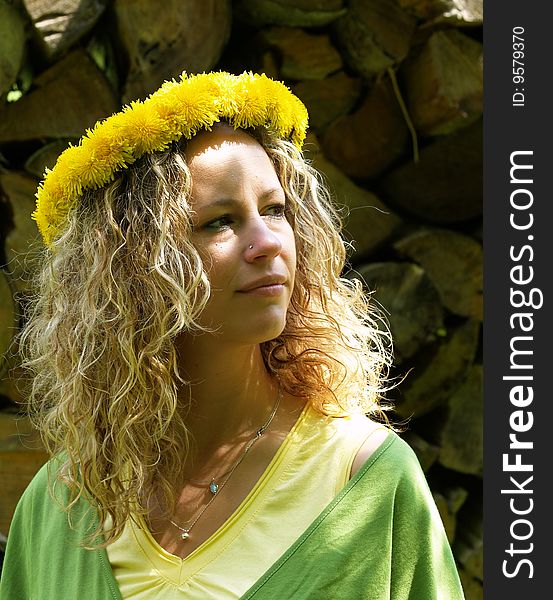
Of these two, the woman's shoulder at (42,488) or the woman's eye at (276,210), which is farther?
the woman's shoulder at (42,488)

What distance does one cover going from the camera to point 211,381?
4.95 ft

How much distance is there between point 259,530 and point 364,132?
1.39 m

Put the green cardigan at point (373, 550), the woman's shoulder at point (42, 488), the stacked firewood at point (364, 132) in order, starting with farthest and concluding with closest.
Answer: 1. the stacked firewood at point (364, 132)
2. the woman's shoulder at point (42, 488)
3. the green cardigan at point (373, 550)

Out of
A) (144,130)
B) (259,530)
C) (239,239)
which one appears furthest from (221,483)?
(144,130)

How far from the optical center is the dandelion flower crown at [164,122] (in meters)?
1.46

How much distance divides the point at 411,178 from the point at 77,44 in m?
0.96

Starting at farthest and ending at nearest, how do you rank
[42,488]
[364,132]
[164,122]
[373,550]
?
[364,132]
[42,488]
[164,122]
[373,550]

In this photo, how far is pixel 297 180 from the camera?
1.59 metres

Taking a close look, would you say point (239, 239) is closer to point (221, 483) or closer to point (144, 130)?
point (144, 130)

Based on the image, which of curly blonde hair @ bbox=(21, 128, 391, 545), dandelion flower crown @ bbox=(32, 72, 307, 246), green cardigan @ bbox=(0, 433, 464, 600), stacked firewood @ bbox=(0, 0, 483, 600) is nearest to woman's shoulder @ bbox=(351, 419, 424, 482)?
green cardigan @ bbox=(0, 433, 464, 600)

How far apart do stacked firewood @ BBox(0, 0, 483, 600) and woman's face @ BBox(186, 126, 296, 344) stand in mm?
771

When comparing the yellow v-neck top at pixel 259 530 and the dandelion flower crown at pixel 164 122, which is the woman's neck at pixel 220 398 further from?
the dandelion flower crown at pixel 164 122

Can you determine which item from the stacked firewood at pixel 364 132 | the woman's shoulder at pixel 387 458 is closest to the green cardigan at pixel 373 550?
the woman's shoulder at pixel 387 458

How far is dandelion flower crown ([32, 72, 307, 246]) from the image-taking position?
1.46 m
